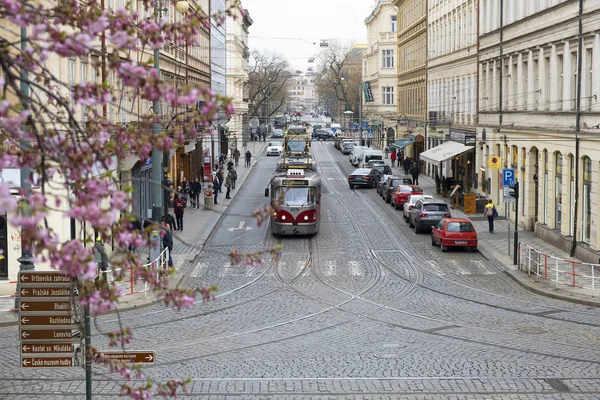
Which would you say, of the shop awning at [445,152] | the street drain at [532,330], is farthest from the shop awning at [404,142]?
the street drain at [532,330]

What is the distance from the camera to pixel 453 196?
169 feet

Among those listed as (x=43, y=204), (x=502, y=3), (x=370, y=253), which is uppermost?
(x=502, y=3)

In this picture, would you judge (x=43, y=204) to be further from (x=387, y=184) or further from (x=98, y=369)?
(x=387, y=184)

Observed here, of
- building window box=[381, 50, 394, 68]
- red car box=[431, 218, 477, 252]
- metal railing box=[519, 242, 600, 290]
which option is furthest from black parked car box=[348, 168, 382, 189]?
building window box=[381, 50, 394, 68]

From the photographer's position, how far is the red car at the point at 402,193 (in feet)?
167

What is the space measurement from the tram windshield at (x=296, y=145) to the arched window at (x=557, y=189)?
30.5 metres

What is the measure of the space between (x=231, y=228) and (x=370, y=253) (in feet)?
31.5

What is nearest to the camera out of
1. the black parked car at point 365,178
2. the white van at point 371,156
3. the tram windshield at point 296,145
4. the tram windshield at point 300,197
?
the tram windshield at point 300,197

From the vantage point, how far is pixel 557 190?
3766 cm

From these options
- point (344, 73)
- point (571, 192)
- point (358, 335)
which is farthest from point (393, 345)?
Result: point (344, 73)

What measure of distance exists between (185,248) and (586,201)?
14.0 metres

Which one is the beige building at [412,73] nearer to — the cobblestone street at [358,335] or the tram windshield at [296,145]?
the tram windshield at [296,145]

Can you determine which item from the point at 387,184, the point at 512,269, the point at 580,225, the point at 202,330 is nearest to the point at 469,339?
Answer: the point at 202,330

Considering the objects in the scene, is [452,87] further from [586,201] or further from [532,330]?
[532,330]
